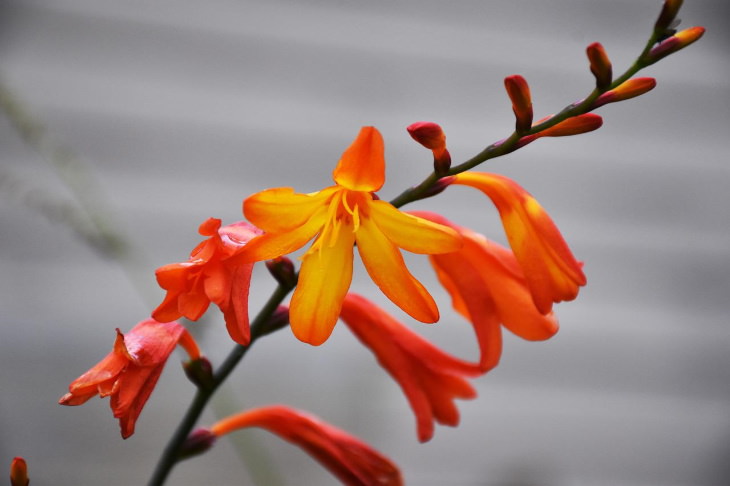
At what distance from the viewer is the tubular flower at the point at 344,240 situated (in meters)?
0.54

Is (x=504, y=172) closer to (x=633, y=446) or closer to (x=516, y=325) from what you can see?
(x=633, y=446)

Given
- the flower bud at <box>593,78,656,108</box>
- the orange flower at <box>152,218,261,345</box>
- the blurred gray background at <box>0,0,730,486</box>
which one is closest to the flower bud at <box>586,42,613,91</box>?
the flower bud at <box>593,78,656,108</box>

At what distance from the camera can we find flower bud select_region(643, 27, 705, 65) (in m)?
0.56

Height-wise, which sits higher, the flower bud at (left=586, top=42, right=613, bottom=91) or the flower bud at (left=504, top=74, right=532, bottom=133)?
the flower bud at (left=586, top=42, right=613, bottom=91)

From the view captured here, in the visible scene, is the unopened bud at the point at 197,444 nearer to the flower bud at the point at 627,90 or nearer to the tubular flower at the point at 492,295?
the tubular flower at the point at 492,295

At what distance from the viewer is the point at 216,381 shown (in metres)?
0.70

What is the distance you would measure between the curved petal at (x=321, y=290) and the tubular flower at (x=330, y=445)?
0.85 feet

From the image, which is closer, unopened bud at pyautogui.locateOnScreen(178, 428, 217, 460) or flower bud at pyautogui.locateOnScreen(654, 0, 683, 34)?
flower bud at pyautogui.locateOnScreen(654, 0, 683, 34)

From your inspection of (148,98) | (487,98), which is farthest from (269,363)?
(487,98)

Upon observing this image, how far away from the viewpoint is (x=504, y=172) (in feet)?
7.32

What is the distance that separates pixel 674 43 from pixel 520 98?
0.11 metres

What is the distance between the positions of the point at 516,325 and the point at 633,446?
189cm

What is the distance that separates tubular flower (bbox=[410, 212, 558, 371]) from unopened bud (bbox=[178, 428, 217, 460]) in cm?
26

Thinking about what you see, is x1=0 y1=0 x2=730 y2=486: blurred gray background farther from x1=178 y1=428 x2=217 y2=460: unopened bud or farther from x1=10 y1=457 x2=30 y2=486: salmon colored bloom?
x1=10 y1=457 x2=30 y2=486: salmon colored bloom
